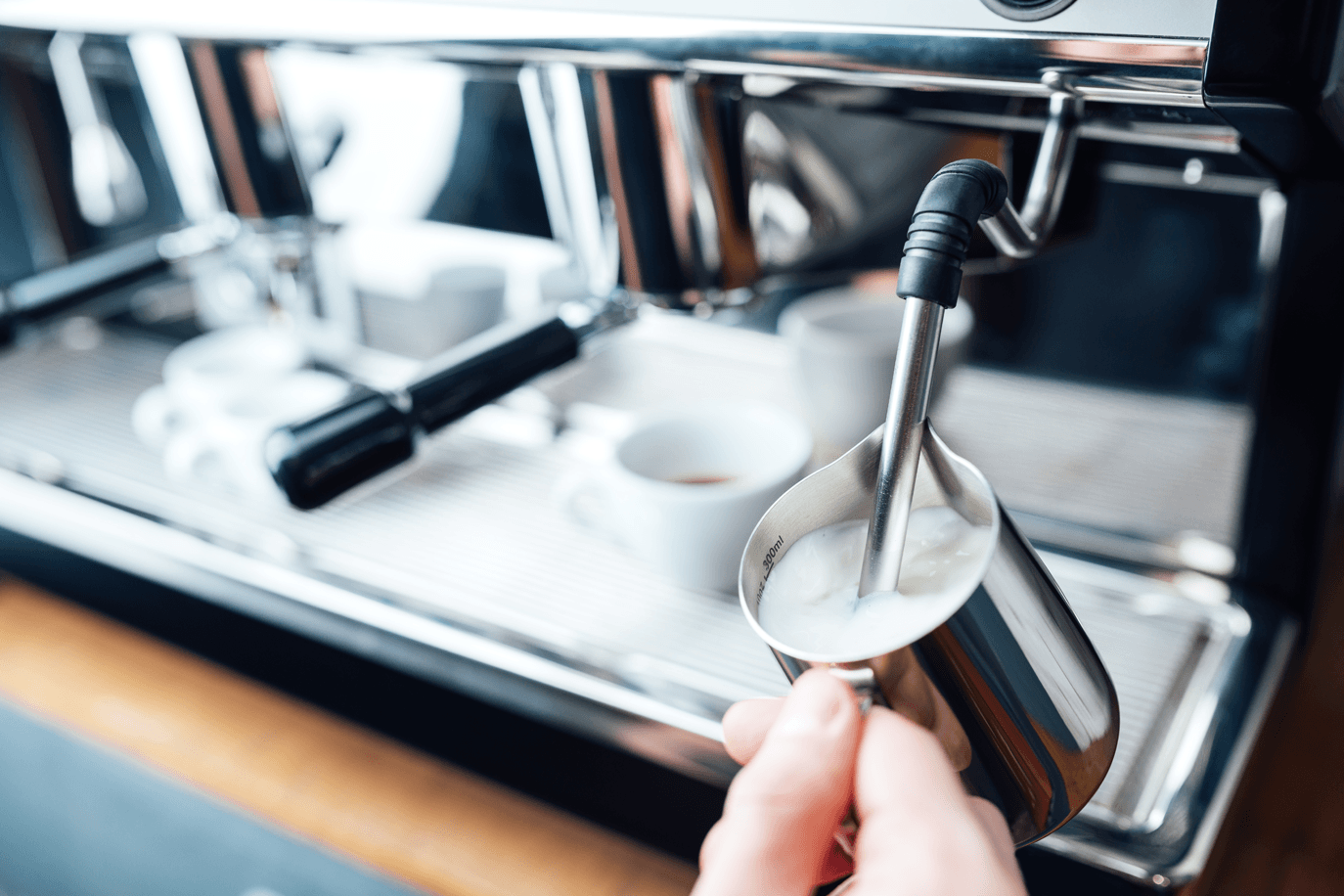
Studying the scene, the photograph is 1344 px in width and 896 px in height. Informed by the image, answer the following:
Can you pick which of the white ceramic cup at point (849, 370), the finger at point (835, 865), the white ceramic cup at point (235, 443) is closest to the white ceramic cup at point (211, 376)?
the white ceramic cup at point (235, 443)

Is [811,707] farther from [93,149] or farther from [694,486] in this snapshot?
[93,149]

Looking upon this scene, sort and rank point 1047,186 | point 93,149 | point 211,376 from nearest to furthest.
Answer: point 1047,186 < point 211,376 < point 93,149

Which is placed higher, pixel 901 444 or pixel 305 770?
pixel 901 444

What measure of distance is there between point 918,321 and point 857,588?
0.07 metres

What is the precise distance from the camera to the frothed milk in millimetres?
221

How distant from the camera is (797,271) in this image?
0.45m

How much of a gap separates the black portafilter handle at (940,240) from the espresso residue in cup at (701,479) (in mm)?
231

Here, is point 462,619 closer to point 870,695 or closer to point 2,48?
point 870,695

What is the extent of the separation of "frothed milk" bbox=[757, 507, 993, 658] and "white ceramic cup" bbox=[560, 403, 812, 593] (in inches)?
5.0

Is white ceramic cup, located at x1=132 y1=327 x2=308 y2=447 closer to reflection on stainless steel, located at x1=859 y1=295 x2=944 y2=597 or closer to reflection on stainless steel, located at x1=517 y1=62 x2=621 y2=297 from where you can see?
reflection on stainless steel, located at x1=517 y1=62 x2=621 y2=297

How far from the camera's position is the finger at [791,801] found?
8.2 inches

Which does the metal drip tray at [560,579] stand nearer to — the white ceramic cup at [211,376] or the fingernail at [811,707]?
the white ceramic cup at [211,376]

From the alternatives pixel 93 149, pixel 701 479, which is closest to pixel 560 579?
pixel 701 479

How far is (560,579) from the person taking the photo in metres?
0.42
